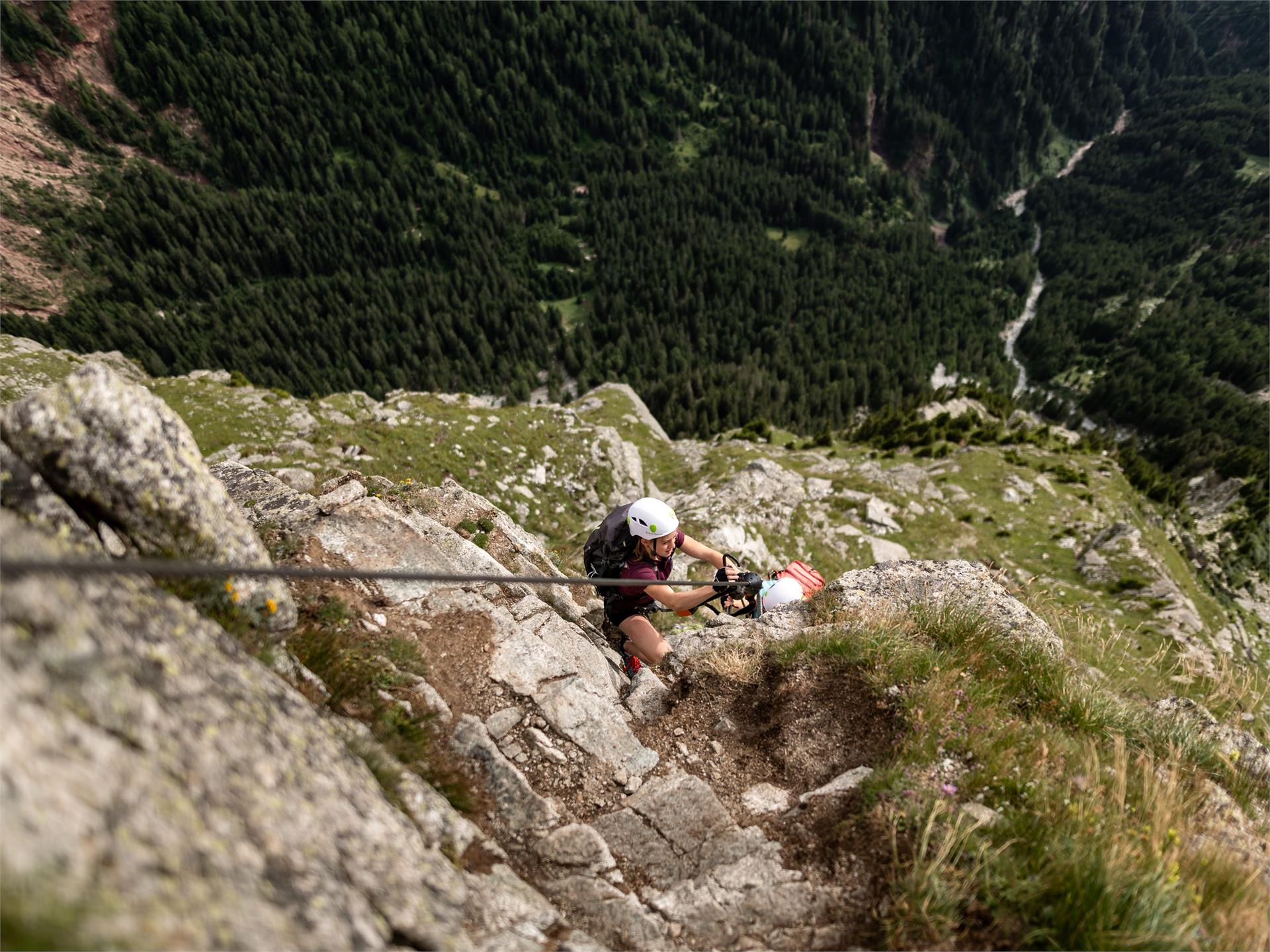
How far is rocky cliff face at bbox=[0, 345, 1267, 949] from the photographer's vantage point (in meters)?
2.27

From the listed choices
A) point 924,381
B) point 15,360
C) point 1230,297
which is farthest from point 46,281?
point 1230,297

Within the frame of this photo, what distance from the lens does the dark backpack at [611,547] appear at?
8.91 meters

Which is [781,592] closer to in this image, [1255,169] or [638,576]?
[638,576]

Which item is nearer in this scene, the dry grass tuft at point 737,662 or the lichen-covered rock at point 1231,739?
the lichen-covered rock at point 1231,739

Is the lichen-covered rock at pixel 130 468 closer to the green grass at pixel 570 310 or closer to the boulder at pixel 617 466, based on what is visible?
the boulder at pixel 617 466

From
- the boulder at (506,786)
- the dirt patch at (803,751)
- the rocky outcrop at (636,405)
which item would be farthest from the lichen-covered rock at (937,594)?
the rocky outcrop at (636,405)

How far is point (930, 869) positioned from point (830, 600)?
16.0 ft

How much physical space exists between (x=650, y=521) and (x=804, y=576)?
415 centimetres

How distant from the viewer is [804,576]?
35.1 ft

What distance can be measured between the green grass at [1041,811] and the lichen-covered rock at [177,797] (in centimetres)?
Result: 346

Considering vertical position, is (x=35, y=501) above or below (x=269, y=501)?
above

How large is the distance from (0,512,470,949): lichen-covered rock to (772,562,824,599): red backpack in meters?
8.06

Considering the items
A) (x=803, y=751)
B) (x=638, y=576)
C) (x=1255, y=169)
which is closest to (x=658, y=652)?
(x=638, y=576)

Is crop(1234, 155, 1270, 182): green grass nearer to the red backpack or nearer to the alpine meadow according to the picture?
the alpine meadow
